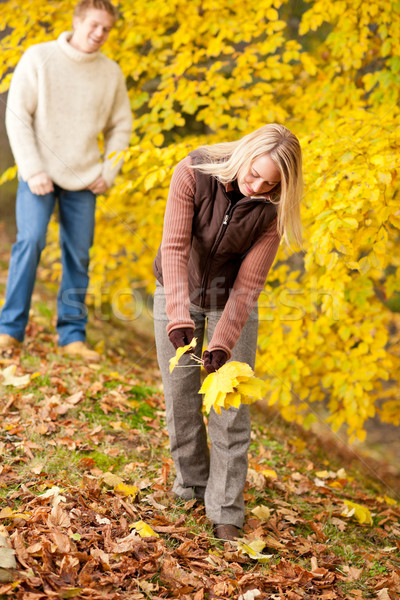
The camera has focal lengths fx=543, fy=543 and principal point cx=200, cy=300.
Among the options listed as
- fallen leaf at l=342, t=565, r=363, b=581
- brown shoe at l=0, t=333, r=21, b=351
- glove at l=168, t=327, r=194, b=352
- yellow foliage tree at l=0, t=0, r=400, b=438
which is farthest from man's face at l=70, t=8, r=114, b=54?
fallen leaf at l=342, t=565, r=363, b=581

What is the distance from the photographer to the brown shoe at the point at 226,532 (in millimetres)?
2406

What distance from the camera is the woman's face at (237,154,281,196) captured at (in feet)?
6.89

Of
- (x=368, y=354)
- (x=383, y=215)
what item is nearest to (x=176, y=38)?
(x=383, y=215)

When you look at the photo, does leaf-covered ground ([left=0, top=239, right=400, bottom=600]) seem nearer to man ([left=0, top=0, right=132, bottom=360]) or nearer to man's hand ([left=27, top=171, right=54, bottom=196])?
man ([left=0, top=0, right=132, bottom=360])

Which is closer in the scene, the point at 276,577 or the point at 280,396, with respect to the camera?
the point at 276,577

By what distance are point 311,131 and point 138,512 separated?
2.68 m

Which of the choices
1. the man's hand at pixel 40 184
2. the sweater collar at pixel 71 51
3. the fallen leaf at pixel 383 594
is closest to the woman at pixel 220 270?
the fallen leaf at pixel 383 594

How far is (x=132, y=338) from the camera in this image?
603 centimetres

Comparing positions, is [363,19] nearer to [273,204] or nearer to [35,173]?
[273,204]

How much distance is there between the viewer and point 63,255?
13.4 ft

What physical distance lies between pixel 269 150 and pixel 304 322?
1.77 metres

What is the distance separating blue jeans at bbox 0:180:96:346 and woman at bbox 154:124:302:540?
5.25ft

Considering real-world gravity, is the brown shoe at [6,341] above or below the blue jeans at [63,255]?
below

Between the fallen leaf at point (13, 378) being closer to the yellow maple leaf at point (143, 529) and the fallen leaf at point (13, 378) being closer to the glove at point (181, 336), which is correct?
the yellow maple leaf at point (143, 529)
